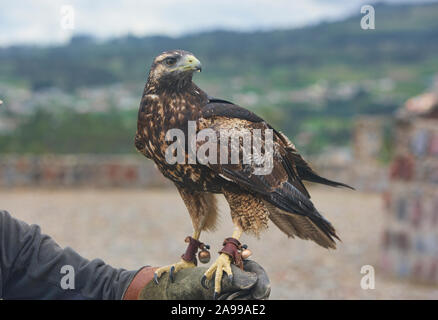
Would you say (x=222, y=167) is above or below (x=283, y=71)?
below

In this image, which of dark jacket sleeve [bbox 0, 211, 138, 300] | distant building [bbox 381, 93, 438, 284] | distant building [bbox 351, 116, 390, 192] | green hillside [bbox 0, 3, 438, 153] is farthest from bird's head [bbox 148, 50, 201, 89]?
distant building [bbox 351, 116, 390, 192]

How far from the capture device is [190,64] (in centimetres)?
171

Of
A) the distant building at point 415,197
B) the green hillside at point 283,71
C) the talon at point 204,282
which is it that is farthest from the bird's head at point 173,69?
the distant building at point 415,197

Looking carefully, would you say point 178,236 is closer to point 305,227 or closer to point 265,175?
point 305,227

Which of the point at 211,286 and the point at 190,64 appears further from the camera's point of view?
the point at 211,286

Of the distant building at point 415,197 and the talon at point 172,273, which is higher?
the talon at point 172,273

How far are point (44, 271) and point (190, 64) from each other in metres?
1.13

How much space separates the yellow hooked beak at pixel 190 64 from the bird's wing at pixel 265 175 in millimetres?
159

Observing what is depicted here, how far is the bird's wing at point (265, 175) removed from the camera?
183 cm

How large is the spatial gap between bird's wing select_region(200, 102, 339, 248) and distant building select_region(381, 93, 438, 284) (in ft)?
15.2

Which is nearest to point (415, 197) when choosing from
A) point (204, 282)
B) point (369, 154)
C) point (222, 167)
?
point (204, 282)

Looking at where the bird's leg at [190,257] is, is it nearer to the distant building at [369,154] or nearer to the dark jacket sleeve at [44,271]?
the dark jacket sleeve at [44,271]

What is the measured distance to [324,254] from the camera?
8641 mm
